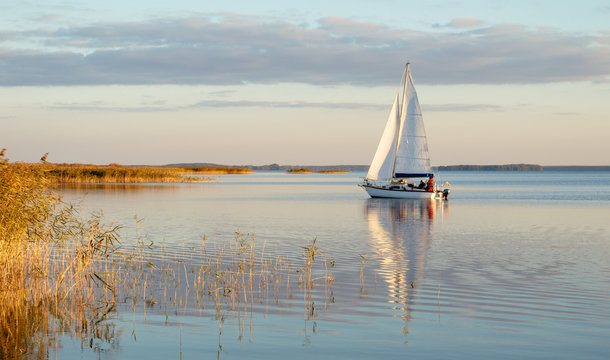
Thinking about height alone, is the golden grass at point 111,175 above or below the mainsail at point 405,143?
below

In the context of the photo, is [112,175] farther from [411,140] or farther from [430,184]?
[430,184]

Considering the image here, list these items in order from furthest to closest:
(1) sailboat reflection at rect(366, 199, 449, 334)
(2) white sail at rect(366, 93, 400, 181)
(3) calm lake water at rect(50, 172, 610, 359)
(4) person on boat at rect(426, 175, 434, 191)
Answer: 1. (2) white sail at rect(366, 93, 400, 181)
2. (4) person on boat at rect(426, 175, 434, 191)
3. (1) sailboat reflection at rect(366, 199, 449, 334)
4. (3) calm lake water at rect(50, 172, 610, 359)

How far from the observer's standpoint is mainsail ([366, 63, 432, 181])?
6106cm

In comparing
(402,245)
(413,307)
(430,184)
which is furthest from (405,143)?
(413,307)

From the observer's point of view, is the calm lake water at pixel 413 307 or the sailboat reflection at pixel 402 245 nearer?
the calm lake water at pixel 413 307

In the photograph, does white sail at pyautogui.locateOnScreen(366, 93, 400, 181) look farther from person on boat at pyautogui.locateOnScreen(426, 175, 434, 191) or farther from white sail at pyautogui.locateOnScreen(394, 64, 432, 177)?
person on boat at pyautogui.locateOnScreen(426, 175, 434, 191)

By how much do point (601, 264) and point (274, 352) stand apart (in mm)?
13984

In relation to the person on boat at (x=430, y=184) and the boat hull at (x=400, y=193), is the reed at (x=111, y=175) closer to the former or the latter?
the boat hull at (x=400, y=193)

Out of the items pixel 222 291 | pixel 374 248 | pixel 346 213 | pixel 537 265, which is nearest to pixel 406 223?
pixel 346 213

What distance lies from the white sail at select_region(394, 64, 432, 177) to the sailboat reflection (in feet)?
32.8

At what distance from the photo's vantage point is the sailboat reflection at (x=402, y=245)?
15972 mm

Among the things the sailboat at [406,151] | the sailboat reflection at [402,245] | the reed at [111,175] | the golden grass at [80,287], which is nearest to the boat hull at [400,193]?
the sailboat at [406,151]

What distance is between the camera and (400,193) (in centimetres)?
6209

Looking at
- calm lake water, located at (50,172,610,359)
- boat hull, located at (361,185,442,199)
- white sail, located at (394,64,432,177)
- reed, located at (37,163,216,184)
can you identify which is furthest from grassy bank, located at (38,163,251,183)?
calm lake water, located at (50,172,610,359)
